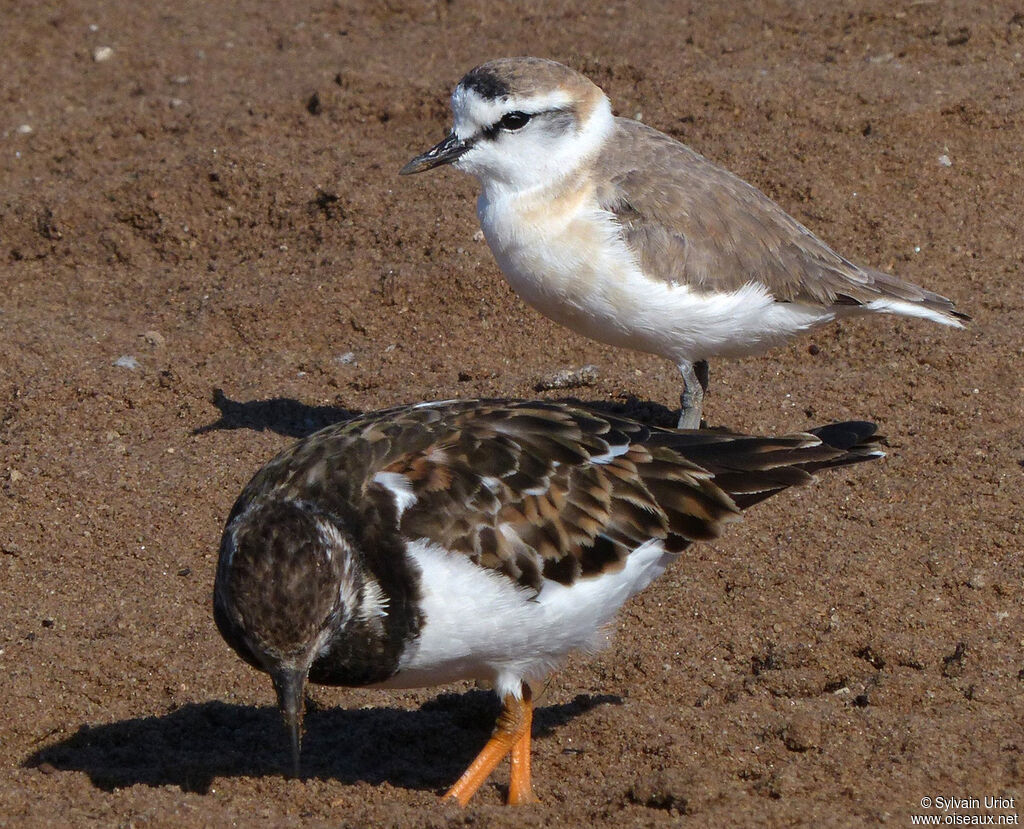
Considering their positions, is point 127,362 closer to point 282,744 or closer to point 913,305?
point 282,744

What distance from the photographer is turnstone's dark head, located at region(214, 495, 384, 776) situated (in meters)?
4.52

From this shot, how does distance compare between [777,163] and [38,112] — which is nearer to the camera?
[777,163]

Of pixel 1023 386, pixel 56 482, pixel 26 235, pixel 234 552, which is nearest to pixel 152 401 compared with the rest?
pixel 56 482

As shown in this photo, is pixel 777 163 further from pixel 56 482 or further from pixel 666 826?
pixel 666 826

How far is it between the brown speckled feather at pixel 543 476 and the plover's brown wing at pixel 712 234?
1934 mm

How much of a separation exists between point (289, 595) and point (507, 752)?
1315 millimetres

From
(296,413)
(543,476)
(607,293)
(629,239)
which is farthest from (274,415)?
(543,476)

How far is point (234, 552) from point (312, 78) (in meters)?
7.93

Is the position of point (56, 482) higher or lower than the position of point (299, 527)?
lower

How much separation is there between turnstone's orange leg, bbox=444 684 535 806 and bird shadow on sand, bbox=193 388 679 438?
2932mm

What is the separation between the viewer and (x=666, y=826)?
15.1 feet

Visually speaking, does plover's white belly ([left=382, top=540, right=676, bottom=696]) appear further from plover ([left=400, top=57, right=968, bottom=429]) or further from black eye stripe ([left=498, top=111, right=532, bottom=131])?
black eye stripe ([left=498, top=111, right=532, bottom=131])


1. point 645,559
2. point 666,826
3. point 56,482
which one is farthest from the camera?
point 56,482

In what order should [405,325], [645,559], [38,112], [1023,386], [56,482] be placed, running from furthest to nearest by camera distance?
[38,112] → [405,325] → [1023,386] → [56,482] → [645,559]
